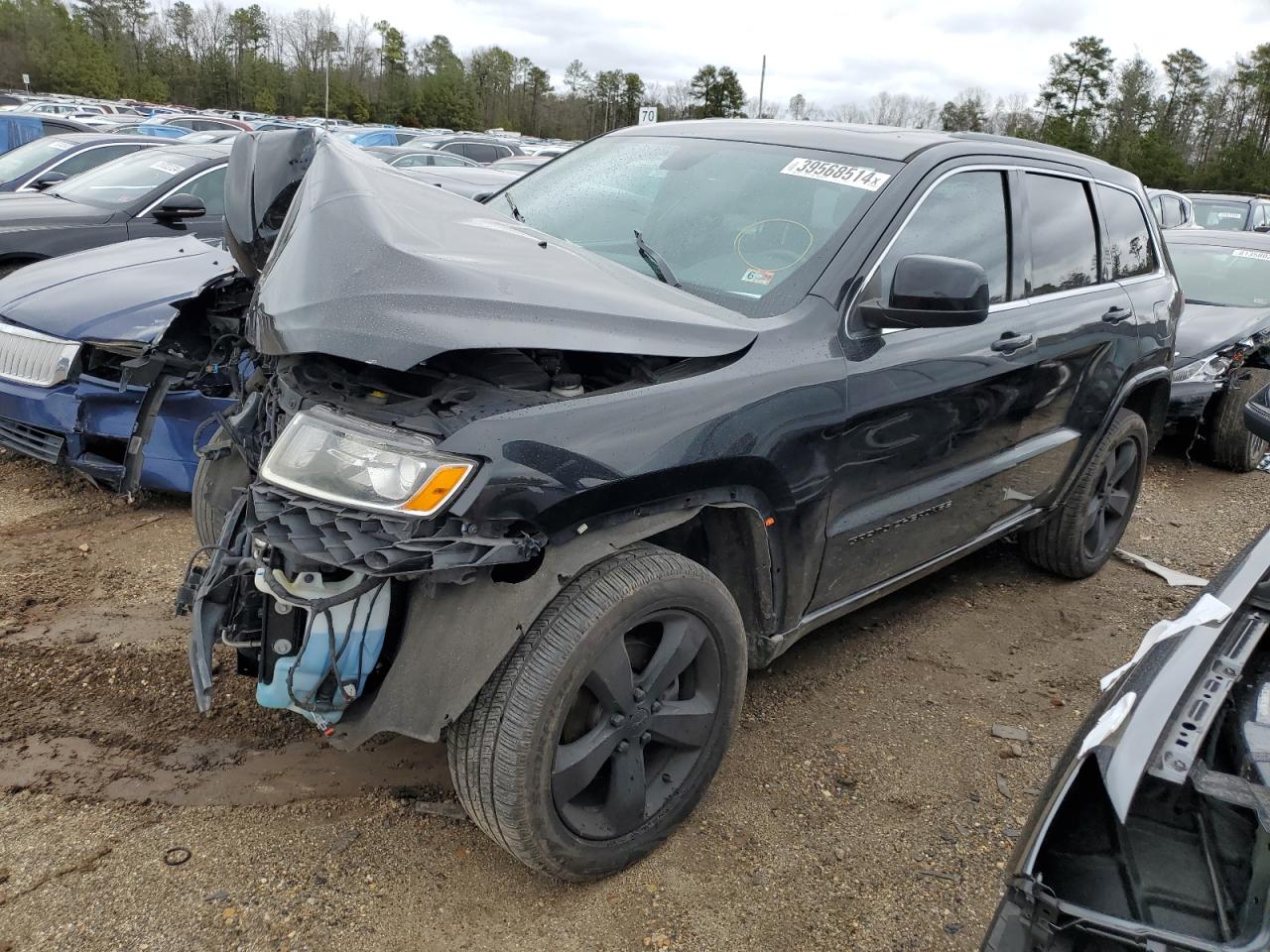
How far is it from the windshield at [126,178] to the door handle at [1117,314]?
6.42 m

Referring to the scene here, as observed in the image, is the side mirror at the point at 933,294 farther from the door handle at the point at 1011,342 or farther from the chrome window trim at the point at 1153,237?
the chrome window trim at the point at 1153,237

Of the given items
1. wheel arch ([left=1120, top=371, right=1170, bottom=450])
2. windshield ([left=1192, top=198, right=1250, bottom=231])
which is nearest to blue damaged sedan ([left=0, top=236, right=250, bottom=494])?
wheel arch ([left=1120, top=371, right=1170, bottom=450])

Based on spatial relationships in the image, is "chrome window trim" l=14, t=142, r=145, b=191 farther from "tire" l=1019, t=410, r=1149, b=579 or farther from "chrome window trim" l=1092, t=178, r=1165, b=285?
"tire" l=1019, t=410, r=1149, b=579

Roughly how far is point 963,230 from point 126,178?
6552mm

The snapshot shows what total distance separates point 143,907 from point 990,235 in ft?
10.3

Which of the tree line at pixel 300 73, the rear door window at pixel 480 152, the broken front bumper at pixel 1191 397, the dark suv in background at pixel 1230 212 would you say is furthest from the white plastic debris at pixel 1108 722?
the tree line at pixel 300 73

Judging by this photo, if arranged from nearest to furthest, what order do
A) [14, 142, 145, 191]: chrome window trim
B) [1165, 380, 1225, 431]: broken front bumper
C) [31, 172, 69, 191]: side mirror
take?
[1165, 380, 1225, 431]: broken front bumper, [31, 172, 69, 191]: side mirror, [14, 142, 145, 191]: chrome window trim

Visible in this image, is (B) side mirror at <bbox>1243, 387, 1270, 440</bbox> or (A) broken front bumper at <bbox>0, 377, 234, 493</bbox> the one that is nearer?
(B) side mirror at <bbox>1243, 387, 1270, 440</bbox>

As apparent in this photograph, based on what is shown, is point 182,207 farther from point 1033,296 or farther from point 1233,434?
point 1233,434

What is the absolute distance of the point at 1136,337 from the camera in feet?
13.1

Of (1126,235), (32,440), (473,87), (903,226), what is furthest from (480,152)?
(473,87)

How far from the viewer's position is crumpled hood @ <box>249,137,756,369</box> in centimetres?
195

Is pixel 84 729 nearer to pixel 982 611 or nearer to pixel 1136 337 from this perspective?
pixel 982 611

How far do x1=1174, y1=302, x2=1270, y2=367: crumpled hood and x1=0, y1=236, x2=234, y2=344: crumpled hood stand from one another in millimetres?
6124
